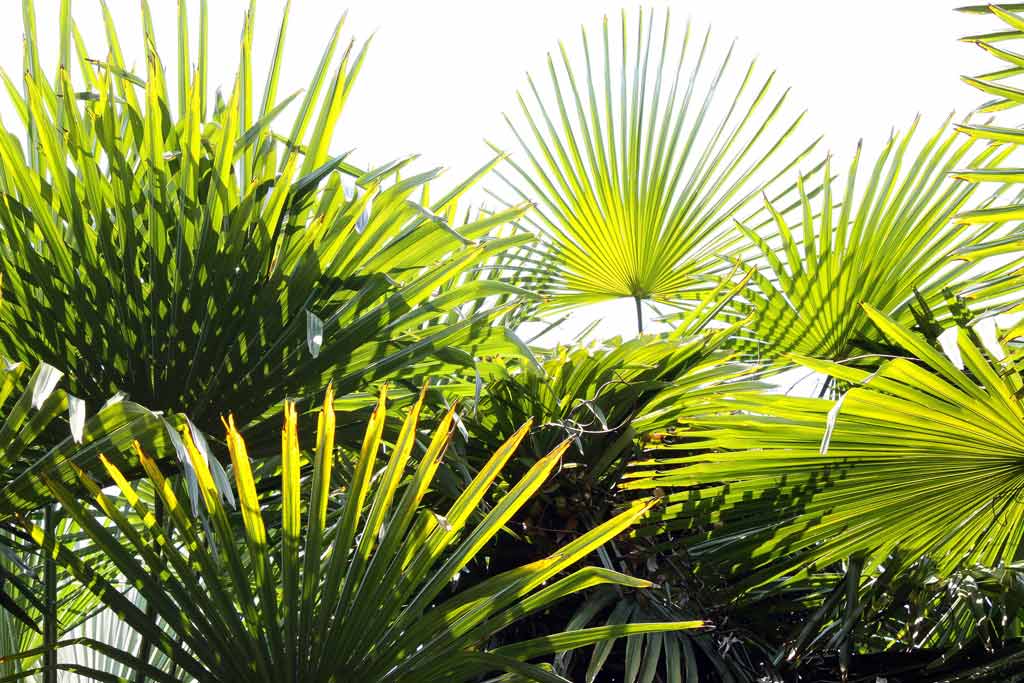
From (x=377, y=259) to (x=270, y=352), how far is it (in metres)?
0.27

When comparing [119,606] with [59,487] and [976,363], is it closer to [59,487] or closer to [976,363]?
[59,487]

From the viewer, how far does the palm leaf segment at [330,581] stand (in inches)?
56.1

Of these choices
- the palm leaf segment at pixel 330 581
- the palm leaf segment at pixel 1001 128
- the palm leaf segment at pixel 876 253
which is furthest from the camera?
the palm leaf segment at pixel 876 253

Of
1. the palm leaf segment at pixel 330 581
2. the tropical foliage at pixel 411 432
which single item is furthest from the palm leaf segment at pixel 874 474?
the palm leaf segment at pixel 330 581

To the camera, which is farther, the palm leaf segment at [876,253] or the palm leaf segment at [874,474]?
the palm leaf segment at [876,253]

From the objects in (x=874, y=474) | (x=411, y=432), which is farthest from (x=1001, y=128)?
(x=411, y=432)

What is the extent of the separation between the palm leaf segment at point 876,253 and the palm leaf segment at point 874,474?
65cm

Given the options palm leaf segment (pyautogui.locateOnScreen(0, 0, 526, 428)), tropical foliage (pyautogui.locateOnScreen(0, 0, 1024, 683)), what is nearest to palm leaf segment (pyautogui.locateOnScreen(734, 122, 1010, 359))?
tropical foliage (pyautogui.locateOnScreen(0, 0, 1024, 683))

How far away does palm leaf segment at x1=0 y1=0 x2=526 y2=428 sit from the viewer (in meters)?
1.76

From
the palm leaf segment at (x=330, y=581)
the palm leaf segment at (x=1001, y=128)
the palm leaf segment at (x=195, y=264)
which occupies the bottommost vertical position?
the palm leaf segment at (x=330, y=581)

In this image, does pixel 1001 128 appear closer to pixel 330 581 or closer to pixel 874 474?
pixel 874 474

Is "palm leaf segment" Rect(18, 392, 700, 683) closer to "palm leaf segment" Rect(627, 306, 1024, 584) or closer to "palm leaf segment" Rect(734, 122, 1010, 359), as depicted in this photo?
"palm leaf segment" Rect(627, 306, 1024, 584)

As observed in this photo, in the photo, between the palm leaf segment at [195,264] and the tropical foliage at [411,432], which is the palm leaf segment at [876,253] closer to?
the tropical foliage at [411,432]

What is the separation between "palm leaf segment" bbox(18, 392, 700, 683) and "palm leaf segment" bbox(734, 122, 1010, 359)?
4.38 feet
